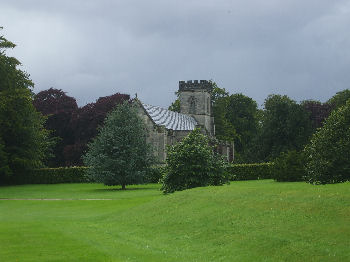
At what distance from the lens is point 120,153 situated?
50.8 meters

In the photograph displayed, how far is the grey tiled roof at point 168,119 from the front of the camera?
246ft

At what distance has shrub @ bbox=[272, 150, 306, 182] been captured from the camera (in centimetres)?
4494

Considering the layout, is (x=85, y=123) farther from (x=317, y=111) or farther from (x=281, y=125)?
(x=317, y=111)

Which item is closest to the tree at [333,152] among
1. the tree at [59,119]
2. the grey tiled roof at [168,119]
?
the grey tiled roof at [168,119]

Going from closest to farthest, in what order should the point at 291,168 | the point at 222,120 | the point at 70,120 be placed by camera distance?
the point at 291,168 → the point at 70,120 → the point at 222,120

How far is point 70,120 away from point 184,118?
62.1 ft

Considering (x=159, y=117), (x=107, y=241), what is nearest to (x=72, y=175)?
(x=159, y=117)

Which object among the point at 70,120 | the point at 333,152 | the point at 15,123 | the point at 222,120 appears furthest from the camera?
the point at 222,120

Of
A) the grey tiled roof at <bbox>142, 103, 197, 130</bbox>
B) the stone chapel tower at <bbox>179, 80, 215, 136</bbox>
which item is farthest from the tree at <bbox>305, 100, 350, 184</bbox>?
the stone chapel tower at <bbox>179, 80, 215, 136</bbox>

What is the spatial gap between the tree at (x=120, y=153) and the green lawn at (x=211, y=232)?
85.2 feet

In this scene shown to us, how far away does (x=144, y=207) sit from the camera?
2520 cm

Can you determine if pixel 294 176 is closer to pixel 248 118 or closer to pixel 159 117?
pixel 159 117

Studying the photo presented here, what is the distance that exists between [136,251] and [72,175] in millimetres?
48678

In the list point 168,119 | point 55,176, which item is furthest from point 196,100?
point 55,176
